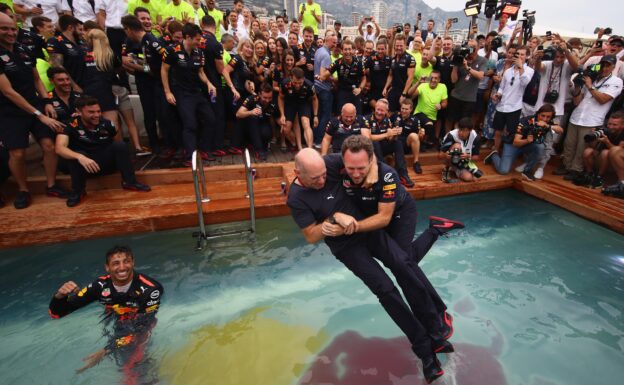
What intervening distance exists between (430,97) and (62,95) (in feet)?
19.8

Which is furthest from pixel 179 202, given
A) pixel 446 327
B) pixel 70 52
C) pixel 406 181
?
pixel 446 327

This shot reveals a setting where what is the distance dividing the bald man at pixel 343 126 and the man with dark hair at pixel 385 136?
0.51ft

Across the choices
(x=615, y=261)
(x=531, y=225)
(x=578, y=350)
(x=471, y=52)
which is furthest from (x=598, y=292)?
(x=471, y=52)

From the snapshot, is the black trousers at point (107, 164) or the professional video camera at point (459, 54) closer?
the black trousers at point (107, 164)

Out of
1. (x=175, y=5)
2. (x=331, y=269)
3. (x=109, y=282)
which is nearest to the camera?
(x=109, y=282)

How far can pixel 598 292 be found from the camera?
3674 millimetres

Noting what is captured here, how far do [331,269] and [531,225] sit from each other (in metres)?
3.31

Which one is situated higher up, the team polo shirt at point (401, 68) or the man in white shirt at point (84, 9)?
the man in white shirt at point (84, 9)

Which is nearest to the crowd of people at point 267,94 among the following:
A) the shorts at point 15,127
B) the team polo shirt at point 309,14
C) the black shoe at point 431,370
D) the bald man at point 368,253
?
the shorts at point 15,127

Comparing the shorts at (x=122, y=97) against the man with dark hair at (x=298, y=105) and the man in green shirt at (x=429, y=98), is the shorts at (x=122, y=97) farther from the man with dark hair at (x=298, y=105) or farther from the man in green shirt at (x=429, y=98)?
the man in green shirt at (x=429, y=98)

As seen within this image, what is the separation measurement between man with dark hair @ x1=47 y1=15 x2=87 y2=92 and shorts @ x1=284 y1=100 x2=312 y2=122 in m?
3.21

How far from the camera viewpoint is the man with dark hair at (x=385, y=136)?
540 centimetres

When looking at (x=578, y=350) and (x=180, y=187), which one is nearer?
(x=578, y=350)

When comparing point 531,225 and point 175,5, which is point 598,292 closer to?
point 531,225
